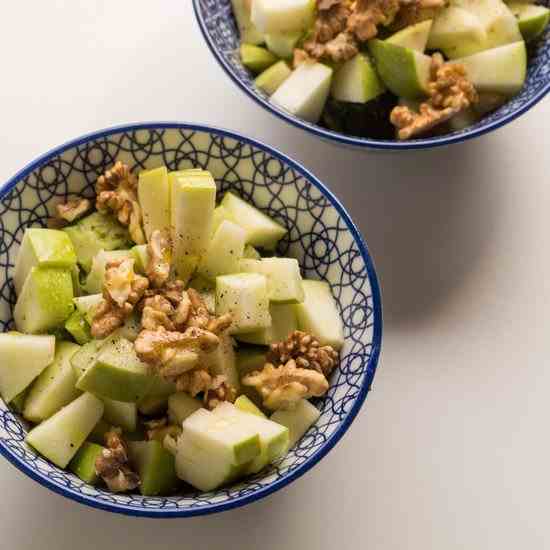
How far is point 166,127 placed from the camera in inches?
54.5

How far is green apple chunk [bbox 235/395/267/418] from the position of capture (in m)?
1.23

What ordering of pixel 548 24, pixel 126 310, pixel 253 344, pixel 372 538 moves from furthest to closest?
pixel 548 24 → pixel 372 538 → pixel 253 344 → pixel 126 310

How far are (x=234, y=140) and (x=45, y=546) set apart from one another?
29.1 inches

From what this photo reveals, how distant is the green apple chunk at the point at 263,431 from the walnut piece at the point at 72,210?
413mm

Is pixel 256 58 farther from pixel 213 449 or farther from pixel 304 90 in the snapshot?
pixel 213 449

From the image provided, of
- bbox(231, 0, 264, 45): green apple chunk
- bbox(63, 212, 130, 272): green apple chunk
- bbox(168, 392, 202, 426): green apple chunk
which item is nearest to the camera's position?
bbox(168, 392, 202, 426): green apple chunk

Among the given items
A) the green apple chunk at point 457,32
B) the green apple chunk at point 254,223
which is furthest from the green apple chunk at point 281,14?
the green apple chunk at point 254,223

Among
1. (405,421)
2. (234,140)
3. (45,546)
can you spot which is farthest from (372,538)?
(234,140)

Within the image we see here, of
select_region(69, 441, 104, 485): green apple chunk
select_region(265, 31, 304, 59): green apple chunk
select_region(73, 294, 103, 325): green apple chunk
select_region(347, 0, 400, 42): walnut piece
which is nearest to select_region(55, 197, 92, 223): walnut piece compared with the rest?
select_region(73, 294, 103, 325): green apple chunk

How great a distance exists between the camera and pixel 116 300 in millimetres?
1221

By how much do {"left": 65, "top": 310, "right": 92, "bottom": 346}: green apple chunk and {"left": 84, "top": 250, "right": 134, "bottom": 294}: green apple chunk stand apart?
5cm

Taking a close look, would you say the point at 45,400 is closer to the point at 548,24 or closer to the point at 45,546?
the point at 45,546

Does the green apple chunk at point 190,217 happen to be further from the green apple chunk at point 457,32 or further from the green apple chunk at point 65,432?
the green apple chunk at point 457,32

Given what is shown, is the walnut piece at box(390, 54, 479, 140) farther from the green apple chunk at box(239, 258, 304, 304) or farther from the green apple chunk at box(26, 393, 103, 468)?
the green apple chunk at box(26, 393, 103, 468)
